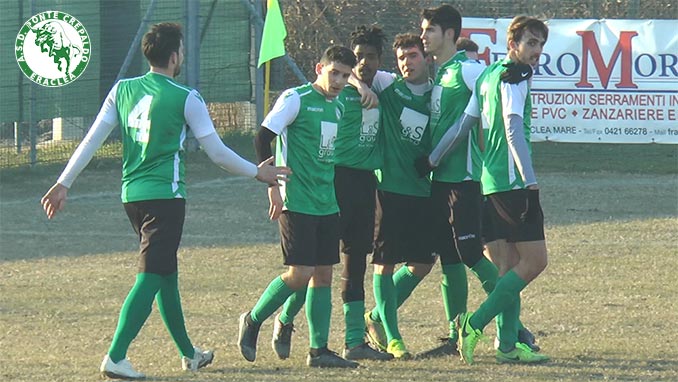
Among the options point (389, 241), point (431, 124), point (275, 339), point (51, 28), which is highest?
point (51, 28)

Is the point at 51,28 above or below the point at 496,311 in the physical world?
above

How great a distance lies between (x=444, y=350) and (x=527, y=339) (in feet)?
1.68

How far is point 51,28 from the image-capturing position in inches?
734

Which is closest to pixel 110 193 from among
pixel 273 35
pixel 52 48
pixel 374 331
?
pixel 52 48

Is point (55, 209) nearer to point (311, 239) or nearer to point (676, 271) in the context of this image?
point (311, 239)

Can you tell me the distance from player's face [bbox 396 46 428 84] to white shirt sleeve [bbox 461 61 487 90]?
9.7 inches

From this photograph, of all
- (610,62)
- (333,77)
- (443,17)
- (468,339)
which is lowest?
(468,339)

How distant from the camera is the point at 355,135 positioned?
786 cm

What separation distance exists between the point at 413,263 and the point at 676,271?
3.71 meters

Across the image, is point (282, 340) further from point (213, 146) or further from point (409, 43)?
point (409, 43)

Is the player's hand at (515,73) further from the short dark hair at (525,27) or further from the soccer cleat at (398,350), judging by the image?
the soccer cleat at (398,350)

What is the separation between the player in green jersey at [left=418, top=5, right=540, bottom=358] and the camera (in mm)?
7848

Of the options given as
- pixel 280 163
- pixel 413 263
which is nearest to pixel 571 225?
pixel 413 263

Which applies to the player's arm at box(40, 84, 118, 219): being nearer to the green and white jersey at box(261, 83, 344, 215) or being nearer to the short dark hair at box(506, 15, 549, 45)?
the green and white jersey at box(261, 83, 344, 215)
